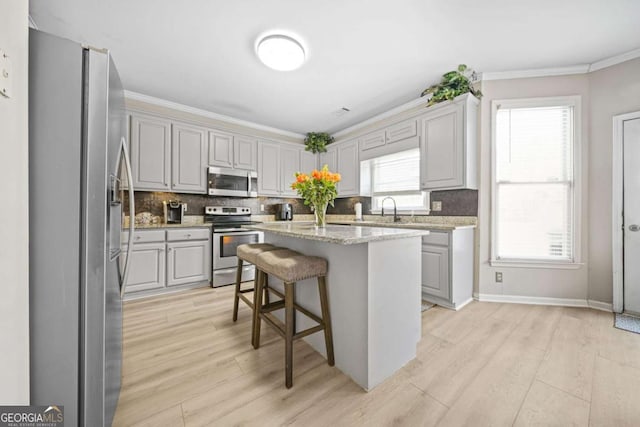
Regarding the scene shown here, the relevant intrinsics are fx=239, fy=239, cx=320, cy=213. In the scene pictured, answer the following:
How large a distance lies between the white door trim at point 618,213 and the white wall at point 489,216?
190mm

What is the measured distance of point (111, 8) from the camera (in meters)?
1.84

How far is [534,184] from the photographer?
2.73 meters

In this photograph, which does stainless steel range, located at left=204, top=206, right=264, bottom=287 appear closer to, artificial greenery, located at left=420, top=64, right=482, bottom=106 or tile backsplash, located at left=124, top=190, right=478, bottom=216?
tile backsplash, located at left=124, top=190, right=478, bottom=216

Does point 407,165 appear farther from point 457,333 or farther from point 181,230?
point 181,230

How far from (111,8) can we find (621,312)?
5312 mm

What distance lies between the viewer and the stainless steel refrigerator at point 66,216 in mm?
783

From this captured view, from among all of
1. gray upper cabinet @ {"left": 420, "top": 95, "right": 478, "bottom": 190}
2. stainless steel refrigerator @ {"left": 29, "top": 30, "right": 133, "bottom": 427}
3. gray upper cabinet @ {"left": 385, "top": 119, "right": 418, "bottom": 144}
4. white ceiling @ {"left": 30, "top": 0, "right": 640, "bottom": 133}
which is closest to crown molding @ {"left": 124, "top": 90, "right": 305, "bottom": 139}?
white ceiling @ {"left": 30, "top": 0, "right": 640, "bottom": 133}

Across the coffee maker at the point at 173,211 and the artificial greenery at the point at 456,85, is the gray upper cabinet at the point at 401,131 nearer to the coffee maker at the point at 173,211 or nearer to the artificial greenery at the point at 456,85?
the artificial greenery at the point at 456,85

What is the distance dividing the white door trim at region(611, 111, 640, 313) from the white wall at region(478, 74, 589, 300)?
0.62 ft
